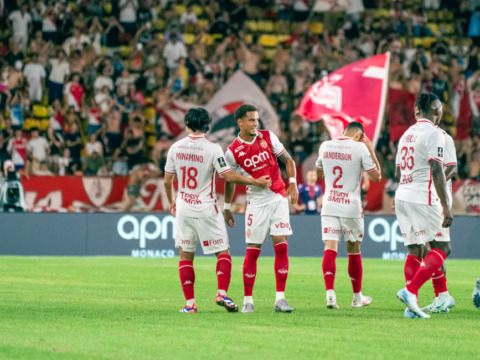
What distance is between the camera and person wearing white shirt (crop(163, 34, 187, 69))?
2848cm

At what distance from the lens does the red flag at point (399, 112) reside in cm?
2697

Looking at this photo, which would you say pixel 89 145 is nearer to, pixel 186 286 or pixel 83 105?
pixel 83 105

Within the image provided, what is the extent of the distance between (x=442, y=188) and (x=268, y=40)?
69.5 ft

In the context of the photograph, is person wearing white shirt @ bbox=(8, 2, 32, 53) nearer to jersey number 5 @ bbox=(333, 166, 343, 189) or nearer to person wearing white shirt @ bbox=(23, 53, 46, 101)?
person wearing white shirt @ bbox=(23, 53, 46, 101)

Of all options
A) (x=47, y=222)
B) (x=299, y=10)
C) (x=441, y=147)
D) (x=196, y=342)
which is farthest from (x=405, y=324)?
(x=299, y=10)

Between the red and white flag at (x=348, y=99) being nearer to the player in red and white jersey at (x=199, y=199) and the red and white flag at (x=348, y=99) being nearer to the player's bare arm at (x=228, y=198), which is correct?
the player's bare arm at (x=228, y=198)

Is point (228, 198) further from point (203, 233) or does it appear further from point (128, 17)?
point (128, 17)

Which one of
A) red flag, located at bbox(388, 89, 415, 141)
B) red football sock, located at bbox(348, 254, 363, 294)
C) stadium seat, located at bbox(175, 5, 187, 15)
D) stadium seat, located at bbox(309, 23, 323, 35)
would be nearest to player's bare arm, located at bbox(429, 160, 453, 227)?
red football sock, located at bbox(348, 254, 363, 294)

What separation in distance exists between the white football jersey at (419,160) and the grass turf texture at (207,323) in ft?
4.34

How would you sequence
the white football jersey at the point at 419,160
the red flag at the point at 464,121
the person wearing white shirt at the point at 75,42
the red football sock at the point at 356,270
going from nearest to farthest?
1. the white football jersey at the point at 419,160
2. the red football sock at the point at 356,270
3. the red flag at the point at 464,121
4. the person wearing white shirt at the point at 75,42

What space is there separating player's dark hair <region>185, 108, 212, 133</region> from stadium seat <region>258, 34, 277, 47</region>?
20.1 meters

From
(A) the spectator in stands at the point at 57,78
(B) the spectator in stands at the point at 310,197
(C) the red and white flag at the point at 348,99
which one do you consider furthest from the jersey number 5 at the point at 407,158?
(A) the spectator in stands at the point at 57,78

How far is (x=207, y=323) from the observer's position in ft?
32.4

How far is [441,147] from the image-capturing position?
10.5 m
